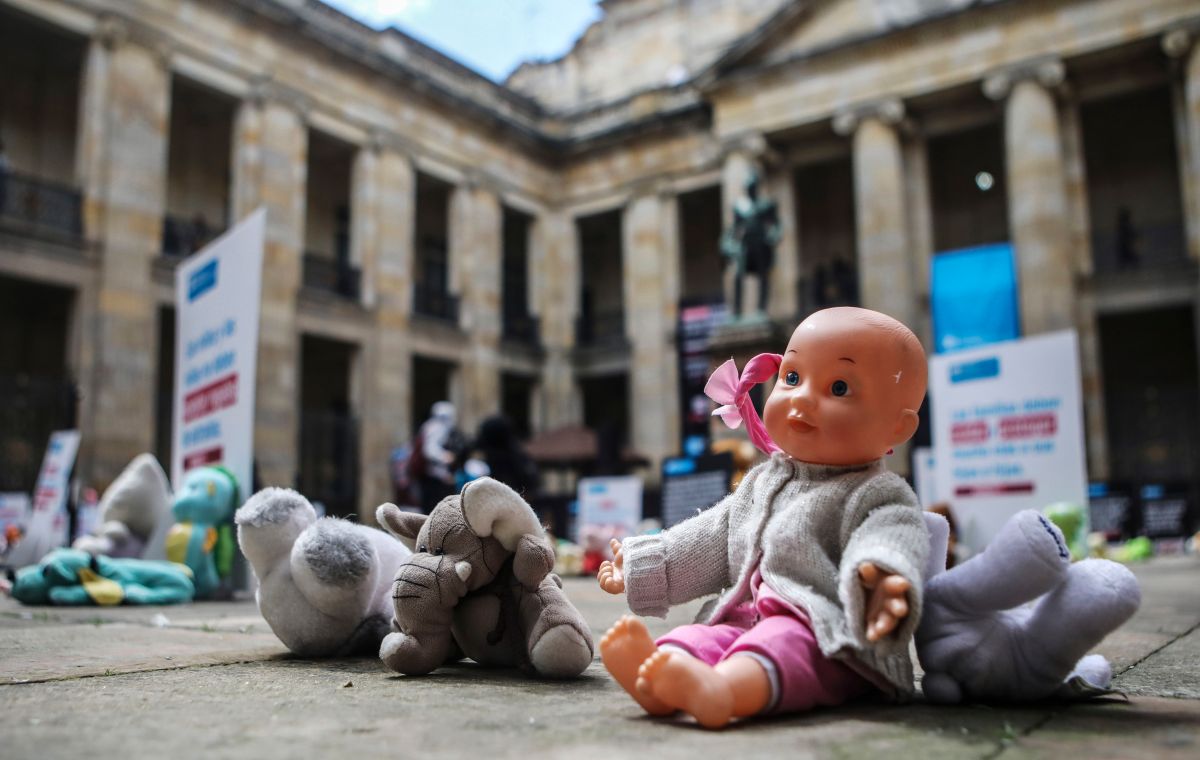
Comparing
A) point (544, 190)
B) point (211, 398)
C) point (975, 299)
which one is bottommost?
point (211, 398)

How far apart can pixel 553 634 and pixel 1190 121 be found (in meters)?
18.2

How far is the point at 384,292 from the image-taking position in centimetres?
2009

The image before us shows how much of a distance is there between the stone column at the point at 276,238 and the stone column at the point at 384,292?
1.59 metres

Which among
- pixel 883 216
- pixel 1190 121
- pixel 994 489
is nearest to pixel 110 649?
pixel 994 489

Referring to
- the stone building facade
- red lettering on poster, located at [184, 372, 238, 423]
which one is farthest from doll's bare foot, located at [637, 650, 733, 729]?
the stone building facade

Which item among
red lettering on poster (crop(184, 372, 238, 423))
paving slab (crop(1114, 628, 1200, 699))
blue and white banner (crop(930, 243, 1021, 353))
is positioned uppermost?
blue and white banner (crop(930, 243, 1021, 353))

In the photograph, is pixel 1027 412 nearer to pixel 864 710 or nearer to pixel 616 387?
pixel 864 710

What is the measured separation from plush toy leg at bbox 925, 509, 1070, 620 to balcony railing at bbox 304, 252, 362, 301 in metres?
18.4

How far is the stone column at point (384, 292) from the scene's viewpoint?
1947 centimetres

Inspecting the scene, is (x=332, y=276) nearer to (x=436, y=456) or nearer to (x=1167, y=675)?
(x=436, y=456)

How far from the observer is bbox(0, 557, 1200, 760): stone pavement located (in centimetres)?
180

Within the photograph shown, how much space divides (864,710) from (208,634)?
9.91 feet

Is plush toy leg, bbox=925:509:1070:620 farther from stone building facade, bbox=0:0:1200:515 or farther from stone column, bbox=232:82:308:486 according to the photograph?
stone column, bbox=232:82:308:486

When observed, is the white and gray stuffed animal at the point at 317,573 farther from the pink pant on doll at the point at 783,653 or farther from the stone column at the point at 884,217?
the stone column at the point at 884,217
